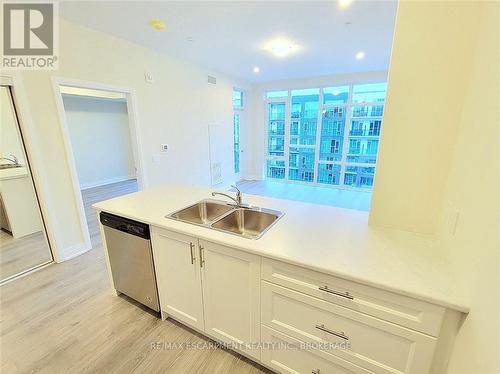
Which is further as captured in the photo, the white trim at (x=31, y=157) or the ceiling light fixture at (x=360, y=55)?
the ceiling light fixture at (x=360, y=55)

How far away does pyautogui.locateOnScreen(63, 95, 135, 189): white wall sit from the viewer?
5.63 m

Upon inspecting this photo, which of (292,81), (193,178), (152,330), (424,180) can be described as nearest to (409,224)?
(424,180)

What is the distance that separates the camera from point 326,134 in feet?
19.3

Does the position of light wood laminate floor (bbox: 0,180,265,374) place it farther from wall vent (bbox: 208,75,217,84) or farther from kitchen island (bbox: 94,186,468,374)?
wall vent (bbox: 208,75,217,84)

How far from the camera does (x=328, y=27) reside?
2.70 m

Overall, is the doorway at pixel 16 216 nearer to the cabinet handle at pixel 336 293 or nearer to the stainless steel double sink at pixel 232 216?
the stainless steel double sink at pixel 232 216

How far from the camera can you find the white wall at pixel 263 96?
5164 mm

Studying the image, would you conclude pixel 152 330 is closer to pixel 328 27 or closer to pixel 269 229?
pixel 269 229

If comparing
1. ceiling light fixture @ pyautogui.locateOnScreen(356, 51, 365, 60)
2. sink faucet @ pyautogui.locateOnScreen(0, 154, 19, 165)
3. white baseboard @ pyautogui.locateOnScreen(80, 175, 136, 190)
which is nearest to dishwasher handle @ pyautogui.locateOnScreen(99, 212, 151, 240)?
sink faucet @ pyautogui.locateOnScreen(0, 154, 19, 165)

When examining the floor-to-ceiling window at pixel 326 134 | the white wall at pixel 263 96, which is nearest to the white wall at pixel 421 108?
the floor-to-ceiling window at pixel 326 134

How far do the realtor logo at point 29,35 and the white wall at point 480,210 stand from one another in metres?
3.32

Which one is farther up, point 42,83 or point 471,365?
point 42,83

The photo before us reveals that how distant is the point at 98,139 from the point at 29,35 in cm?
435

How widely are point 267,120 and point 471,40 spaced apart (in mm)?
5601
